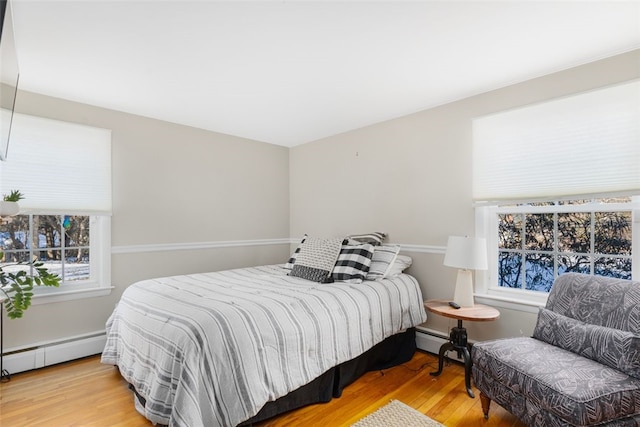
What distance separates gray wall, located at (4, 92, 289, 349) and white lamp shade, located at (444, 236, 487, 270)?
8.42 ft

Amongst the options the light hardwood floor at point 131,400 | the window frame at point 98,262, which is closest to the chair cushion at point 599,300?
the light hardwood floor at point 131,400

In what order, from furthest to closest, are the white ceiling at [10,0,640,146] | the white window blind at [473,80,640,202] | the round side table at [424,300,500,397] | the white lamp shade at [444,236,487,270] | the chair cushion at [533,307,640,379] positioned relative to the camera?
the white lamp shade at [444,236,487,270], the round side table at [424,300,500,397], the white window blind at [473,80,640,202], the white ceiling at [10,0,640,146], the chair cushion at [533,307,640,379]

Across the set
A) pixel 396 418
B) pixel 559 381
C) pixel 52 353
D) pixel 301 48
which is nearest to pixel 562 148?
pixel 559 381

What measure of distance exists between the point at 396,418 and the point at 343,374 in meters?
0.45

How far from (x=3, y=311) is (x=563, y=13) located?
432 centimetres

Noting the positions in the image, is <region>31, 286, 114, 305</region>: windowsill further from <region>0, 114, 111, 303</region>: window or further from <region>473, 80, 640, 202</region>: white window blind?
<region>473, 80, 640, 202</region>: white window blind

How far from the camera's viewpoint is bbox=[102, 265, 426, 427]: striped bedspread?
1598 mm

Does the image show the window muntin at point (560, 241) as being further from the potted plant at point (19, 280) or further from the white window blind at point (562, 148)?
the potted plant at point (19, 280)

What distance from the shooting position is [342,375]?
2.25 metres

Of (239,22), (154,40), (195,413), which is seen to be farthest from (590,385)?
(154,40)

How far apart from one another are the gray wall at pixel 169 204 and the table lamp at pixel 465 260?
2.54m

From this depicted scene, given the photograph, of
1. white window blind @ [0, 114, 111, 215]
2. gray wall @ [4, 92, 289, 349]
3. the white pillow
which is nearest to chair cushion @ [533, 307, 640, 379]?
the white pillow

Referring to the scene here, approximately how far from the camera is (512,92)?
8.32ft

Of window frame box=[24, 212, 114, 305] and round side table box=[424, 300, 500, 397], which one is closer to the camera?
round side table box=[424, 300, 500, 397]
